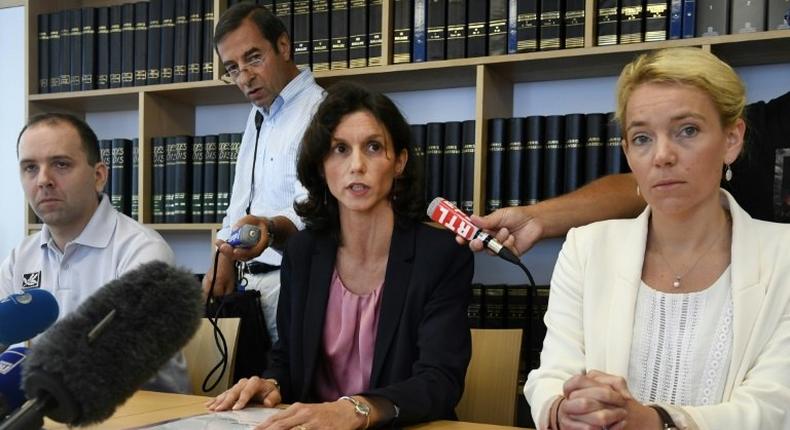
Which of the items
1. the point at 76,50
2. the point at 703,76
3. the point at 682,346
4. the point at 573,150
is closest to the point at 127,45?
the point at 76,50

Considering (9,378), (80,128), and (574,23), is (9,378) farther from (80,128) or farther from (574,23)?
(574,23)

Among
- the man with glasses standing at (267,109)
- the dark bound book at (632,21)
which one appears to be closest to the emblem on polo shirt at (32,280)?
the man with glasses standing at (267,109)

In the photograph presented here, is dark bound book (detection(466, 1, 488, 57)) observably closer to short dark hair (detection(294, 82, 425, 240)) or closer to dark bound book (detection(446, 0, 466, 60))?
dark bound book (detection(446, 0, 466, 60))

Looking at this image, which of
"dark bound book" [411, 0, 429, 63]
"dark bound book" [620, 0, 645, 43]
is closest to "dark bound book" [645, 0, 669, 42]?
"dark bound book" [620, 0, 645, 43]

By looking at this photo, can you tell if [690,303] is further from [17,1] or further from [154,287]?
[17,1]

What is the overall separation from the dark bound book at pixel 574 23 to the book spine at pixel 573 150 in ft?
0.82

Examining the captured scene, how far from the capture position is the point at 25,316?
109cm

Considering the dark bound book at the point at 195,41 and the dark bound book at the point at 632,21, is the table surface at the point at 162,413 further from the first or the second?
the dark bound book at the point at 195,41

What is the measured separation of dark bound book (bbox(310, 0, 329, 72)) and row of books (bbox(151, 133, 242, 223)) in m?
0.49

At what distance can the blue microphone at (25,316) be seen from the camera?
3.50 ft

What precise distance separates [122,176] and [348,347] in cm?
202

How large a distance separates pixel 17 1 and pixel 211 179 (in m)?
1.54

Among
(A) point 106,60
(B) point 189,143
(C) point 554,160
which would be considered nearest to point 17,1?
(A) point 106,60

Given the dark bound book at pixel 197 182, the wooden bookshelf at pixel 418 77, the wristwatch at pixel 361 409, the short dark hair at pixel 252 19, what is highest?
the short dark hair at pixel 252 19
